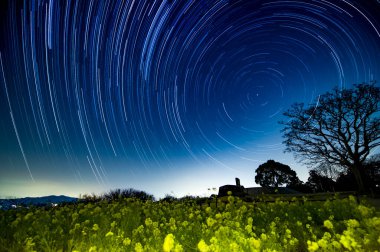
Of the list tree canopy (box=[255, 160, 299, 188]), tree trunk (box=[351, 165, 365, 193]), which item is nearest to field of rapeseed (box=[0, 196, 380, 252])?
tree trunk (box=[351, 165, 365, 193])

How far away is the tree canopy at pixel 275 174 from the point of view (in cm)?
7200

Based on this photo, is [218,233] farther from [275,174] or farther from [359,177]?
[275,174]

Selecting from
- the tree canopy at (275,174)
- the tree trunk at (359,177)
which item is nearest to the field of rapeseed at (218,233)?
the tree trunk at (359,177)

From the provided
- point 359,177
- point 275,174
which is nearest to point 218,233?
point 359,177

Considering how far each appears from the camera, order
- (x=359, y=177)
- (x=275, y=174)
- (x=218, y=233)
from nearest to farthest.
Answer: (x=218, y=233) < (x=359, y=177) < (x=275, y=174)

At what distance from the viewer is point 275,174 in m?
72.8

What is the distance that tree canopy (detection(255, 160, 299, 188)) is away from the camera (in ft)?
236

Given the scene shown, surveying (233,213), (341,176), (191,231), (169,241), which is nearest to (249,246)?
(169,241)

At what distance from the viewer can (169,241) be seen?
331cm

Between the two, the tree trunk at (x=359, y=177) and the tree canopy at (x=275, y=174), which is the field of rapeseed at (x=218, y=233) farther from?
the tree canopy at (x=275, y=174)

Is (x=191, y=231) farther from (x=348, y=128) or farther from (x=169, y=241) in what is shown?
(x=348, y=128)

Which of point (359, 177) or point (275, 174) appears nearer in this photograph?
point (359, 177)

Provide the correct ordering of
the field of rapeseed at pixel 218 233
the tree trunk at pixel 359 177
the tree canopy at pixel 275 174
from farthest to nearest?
1. the tree canopy at pixel 275 174
2. the tree trunk at pixel 359 177
3. the field of rapeseed at pixel 218 233

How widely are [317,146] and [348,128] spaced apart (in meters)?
3.63
